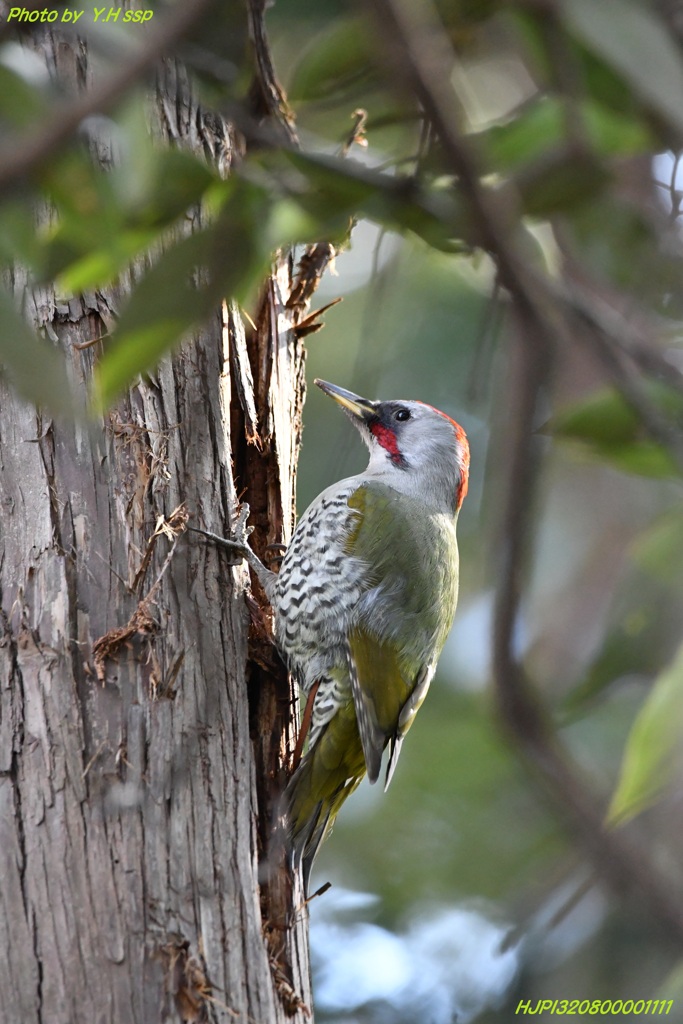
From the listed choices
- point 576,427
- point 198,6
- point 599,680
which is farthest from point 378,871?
point 198,6

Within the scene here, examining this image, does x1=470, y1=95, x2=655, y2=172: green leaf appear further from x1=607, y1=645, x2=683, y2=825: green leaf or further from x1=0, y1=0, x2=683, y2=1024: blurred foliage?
x1=607, y1=645, x2=683, y2=825: green leaf

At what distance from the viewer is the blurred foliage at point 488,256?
1.23 metres

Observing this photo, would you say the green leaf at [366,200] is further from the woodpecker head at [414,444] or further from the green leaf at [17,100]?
the woodpecker head at [414,444]

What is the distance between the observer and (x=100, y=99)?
94cm

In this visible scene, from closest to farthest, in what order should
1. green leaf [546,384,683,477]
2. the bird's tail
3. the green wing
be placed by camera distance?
green leaf [546,384,683,477] < the bird's tail < the green wing

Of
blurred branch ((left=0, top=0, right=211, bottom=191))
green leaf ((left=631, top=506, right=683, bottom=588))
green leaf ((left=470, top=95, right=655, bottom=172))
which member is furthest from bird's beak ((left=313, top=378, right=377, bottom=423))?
blurred branch ((left=0, top=0, right=211, bottom=191))

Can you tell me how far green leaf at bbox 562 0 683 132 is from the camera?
1.17 m

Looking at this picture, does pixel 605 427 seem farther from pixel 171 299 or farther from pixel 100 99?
pixel 100 99

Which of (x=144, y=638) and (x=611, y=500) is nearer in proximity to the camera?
(x=144, y=638)

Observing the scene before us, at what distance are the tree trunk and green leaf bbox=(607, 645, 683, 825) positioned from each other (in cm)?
102

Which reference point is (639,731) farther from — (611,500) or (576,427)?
(611,500)

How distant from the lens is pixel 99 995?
6.36 feet

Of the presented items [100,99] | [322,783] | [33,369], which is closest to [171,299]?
[33,369]

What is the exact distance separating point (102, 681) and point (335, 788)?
962 mm
